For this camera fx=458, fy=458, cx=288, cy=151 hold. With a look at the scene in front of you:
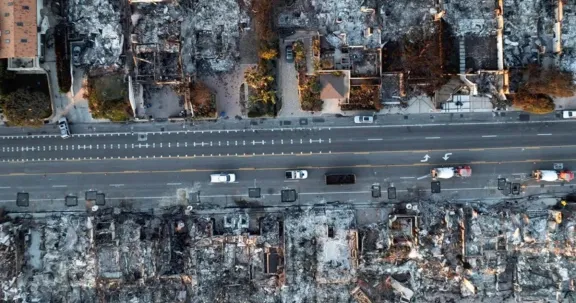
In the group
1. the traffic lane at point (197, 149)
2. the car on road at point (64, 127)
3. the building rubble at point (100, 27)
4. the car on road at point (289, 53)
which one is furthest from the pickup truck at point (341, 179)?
the car on road at point (64, 127)

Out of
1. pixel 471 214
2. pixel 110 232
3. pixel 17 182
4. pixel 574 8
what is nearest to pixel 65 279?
pixel 110 232

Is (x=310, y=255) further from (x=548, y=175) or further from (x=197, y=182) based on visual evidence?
(x=548, y=175)

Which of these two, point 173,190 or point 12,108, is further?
point 173,190

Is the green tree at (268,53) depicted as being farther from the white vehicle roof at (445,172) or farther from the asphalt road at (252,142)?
the white vehicle roof at (445,172)

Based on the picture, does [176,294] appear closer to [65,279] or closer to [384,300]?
[65,279]

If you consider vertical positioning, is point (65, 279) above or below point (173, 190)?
below

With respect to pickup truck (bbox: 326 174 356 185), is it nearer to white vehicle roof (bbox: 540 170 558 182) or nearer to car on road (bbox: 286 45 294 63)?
car on road (bbox: 286 45 294 63)
